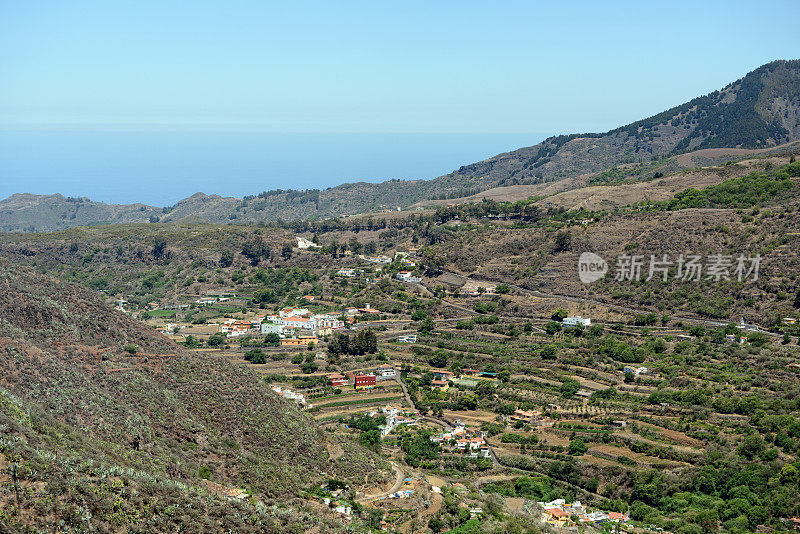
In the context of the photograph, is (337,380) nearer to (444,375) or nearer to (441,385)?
(441,385)

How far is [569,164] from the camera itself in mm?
143625

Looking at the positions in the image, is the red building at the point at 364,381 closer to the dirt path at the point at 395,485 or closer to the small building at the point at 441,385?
the small building at the point at 441,385

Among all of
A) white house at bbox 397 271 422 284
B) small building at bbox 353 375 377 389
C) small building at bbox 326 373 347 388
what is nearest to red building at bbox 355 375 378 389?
small building at bbox 353 375 377 389

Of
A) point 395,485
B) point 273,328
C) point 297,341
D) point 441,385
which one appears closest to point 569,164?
point 273,328

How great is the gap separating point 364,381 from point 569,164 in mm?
107680

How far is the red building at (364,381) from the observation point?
45.3 m

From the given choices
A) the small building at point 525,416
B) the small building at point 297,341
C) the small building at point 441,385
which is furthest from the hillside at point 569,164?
the small building at point 525,416

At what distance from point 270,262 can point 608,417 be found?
51351mm

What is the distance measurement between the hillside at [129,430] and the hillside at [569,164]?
292 feet

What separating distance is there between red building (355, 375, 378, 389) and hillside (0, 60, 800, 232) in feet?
234

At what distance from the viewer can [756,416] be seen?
34281mm

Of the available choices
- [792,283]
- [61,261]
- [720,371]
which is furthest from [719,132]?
[61,261]

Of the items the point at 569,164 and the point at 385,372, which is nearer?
the point at 385,372

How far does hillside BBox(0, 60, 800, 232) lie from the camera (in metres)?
121
